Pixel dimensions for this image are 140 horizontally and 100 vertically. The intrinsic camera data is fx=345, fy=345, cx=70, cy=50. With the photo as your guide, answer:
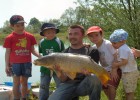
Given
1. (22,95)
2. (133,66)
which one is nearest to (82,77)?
(133,66)

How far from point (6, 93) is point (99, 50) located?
1952 mm

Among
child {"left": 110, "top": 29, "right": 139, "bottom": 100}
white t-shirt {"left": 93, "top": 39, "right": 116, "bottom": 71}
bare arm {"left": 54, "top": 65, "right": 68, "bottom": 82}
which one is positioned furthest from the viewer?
white t-shirt {"left": 93, "top": 39, "right": 116, "bottom": 71}

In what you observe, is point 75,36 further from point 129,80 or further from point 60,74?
point 129,80

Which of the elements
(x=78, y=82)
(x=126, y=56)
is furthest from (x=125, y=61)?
(x=78, y=82)

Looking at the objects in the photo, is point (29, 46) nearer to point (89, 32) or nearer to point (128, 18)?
point (89, 32)

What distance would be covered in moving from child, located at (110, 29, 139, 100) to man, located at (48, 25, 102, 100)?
0.27m

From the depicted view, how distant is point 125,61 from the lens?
13.7 ft

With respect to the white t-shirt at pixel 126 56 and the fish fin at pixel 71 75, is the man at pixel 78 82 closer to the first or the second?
the fish fin at pixel 71 75

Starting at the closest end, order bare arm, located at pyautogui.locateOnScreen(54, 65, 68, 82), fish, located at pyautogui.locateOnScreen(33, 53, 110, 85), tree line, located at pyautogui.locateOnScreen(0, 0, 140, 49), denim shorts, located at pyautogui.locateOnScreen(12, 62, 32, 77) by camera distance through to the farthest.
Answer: fish, located at pyautogui.locateOnScreen(33, 53, 110, 85), bare arm, located at pyautogui.locateOnScreen(54, 65, 68, 82), denim shorts, located at pyautogui.locateOnScreen(12, 62, 32, 77), tree line, located at pyautogui.locateOnScreen(0, 0, 140, 49)

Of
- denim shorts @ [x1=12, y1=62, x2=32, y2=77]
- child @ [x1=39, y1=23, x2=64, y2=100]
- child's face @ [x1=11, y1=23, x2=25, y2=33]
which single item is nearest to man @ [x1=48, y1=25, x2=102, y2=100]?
child @ [x1=39, y1=23, x2=64, y2=100]

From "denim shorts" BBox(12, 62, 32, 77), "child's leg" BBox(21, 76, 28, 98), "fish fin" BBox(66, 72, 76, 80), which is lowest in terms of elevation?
"child's leg" BBox(21, 76, 28, 98)

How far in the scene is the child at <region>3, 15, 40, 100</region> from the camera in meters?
5.27

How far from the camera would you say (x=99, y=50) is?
4316 millimetres

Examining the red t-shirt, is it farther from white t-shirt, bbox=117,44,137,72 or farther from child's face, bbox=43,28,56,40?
white t-shirt, bbox=117,44,137,72
